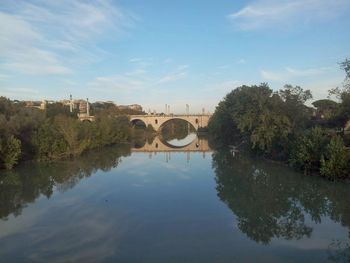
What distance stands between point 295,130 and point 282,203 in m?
14.5

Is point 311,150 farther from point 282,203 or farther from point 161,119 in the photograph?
point 161,119

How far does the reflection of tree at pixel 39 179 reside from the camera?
18438 millimetres

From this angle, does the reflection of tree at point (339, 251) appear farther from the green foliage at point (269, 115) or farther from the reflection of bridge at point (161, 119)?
the reflection of bridge at point (161, 119)

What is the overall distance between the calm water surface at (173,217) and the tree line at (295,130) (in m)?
1.20

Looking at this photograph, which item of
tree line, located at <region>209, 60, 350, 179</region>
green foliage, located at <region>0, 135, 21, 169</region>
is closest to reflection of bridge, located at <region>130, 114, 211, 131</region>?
tree line, located at <region>209, 60, 350, 179</region>

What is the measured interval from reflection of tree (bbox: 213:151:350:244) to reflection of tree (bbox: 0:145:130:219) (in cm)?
875

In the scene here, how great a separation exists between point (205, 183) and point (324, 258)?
12.7 meters

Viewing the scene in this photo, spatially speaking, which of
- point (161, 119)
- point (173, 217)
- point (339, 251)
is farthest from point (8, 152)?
point (161, 119)

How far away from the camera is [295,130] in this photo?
1214 inches

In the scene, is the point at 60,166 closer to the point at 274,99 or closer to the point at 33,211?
the point at 33,211

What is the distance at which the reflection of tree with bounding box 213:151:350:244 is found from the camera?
44.2ft

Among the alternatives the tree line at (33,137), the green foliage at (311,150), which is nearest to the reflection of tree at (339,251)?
the green foliage at (311,150)

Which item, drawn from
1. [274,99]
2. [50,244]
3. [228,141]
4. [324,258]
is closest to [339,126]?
[274,99]

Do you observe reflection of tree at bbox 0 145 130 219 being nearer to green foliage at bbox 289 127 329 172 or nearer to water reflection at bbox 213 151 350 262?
water reflection at bbox 213 151 350 262
